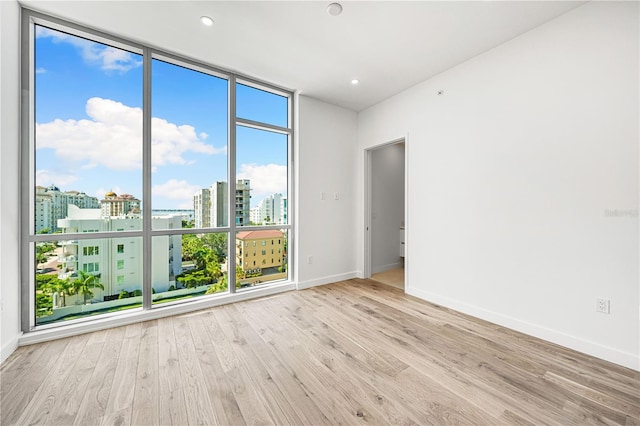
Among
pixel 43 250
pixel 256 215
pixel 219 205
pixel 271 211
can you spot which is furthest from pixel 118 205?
pixel 271 211

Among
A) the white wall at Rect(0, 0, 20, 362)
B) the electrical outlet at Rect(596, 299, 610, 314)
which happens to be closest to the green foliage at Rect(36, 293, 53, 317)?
the white wall at Rect(0, 0, 20, 362)

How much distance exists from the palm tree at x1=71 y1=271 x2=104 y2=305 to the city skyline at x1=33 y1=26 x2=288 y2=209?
85cm

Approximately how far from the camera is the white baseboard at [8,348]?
195 centimetres

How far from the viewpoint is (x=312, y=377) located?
179cm

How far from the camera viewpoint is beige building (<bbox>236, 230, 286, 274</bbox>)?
11.4ft

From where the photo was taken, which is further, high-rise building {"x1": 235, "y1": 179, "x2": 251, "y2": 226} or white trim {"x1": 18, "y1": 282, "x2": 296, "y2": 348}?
high-rise building {"x1": 235, "y1": 179, "x2": 251, "y2": 226}

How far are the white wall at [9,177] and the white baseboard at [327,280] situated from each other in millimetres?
2852

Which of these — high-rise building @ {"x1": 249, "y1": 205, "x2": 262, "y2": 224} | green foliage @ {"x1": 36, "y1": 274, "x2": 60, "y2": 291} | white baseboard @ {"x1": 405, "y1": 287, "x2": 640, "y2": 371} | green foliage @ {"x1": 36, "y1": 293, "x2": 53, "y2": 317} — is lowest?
white baseboard @ {"x1": 405, "y1": 287, "x2": 640, "y2": 371}

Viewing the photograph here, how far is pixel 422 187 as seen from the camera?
343 cm

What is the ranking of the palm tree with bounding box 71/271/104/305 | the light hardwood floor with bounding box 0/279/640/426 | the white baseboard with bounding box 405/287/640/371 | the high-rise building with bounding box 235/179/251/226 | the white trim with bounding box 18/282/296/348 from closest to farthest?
the light hardwood floor with bounding box 0/279/640/426
the white baseboard with bounding box 405/287/640/371
the white trim with bounding box 18/282/296/348
the palm tree with bounding box 71/271/104/305
the high-rise building with bounding box 235/179/251/226

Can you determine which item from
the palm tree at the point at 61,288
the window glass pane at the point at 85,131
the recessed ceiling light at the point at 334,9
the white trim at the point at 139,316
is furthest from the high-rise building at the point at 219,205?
the recessed ceiling light at the point at 334,9

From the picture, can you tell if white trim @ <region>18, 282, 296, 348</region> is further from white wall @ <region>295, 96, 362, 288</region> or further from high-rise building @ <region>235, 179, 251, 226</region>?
high-rise building @ <region>235, 179, 251, 226</region>

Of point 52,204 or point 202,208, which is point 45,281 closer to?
point 52,204

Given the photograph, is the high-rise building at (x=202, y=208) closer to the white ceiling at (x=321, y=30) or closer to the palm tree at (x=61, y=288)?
the palm tree at (x=61, y=288)
